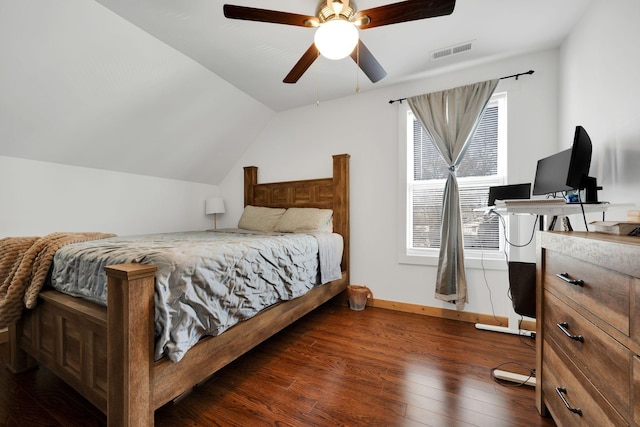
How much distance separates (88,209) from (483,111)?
13.2ft

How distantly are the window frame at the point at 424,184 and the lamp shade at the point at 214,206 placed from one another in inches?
100

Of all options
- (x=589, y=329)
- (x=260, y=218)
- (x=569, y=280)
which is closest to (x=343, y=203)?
(x=260, y=218)

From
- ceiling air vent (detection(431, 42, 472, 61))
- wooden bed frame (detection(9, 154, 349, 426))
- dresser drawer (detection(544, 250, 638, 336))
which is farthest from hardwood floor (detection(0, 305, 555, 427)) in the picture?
ceiling air vent (detection(431, 42, 472, 61))

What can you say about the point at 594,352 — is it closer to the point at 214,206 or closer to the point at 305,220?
the point at 305,220

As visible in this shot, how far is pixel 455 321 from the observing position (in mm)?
2479

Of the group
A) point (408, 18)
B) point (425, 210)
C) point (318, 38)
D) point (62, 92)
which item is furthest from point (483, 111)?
point (62, 92)

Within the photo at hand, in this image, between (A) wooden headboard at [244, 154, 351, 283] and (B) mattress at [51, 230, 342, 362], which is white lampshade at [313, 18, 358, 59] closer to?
(B) mattress at [51, 230, 342, 362]

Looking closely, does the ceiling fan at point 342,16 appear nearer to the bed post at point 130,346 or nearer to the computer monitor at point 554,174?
the computer monitor at point 554,174

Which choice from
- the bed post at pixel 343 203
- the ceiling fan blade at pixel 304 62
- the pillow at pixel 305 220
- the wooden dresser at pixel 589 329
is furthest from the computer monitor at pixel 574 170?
the pillow at pixel 305 220

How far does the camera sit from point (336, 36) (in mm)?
1367

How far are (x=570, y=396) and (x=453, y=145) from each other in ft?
6.81

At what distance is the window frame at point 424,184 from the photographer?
7.96 feet

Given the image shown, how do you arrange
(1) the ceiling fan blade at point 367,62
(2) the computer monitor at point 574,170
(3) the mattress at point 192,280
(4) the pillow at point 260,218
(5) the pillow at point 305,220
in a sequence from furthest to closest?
1. (4) the pillow at point 260,218
2. (5) the pillow at point 305,220
3. (1) the ceiling fan blade at point 367,62
4. (2) the computer monitor at point 574,170
5. (3) the mattress at point 192,280

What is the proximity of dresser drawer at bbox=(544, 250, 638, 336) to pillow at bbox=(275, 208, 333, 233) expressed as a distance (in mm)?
2021
